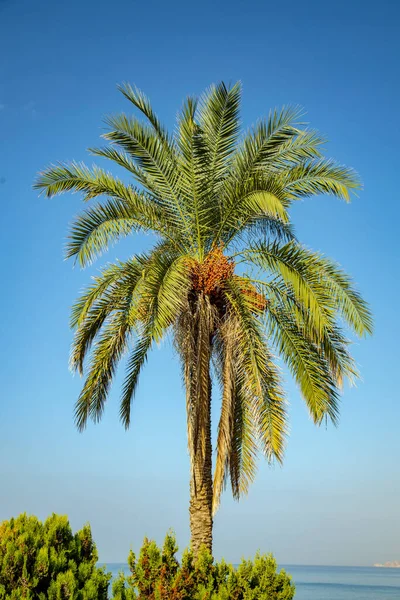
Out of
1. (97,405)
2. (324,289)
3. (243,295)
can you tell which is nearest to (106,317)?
(97,405)

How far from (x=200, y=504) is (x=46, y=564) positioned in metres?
3.77

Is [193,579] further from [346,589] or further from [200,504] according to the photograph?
[346,589]

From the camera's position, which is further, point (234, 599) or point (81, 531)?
point (81, 531)

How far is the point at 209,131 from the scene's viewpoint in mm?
13438

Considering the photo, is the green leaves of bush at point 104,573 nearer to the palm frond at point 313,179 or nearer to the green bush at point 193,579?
the green bush at point 193,579

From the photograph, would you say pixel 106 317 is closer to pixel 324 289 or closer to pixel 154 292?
pixel 154 292

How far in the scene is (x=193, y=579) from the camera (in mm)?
9367

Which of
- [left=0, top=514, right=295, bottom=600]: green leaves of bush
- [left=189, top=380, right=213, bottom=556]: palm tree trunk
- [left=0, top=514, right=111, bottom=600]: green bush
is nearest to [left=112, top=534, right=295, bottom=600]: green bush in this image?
[left=0, top=514, right=295, bottom=600]: green leaves of bush

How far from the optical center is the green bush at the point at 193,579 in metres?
9.12

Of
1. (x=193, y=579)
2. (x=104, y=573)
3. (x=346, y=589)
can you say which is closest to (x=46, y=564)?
(x=104, y=573)

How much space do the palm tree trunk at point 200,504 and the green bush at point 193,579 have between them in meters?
2.27

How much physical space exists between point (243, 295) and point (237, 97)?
4022 mm

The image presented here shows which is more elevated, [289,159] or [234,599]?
[289,159]

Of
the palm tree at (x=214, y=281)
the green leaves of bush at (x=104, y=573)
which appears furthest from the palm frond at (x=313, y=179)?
the green leaves of bush at (x=104, y=573)
